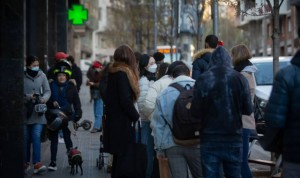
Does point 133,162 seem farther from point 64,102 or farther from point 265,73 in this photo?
point 265,73

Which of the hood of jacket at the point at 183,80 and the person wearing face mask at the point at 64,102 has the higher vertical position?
the hood of jacket at the point at 183,80

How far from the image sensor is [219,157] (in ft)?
26.0

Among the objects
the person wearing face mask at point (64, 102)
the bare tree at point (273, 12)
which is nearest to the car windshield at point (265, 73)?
the bare tree at point (273, 12)

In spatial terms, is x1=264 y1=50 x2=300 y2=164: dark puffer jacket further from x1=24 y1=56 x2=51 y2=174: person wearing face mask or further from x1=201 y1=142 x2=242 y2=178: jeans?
x1=24 y1=56 x2=51 y2=174: person wearing face mask

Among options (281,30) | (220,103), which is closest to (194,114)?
(220,103)

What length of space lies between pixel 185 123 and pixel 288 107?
95.0 inches

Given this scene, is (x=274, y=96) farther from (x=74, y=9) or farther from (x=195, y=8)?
(x=74, y=9)

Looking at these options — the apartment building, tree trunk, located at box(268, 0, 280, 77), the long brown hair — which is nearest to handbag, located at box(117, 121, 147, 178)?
the long brown hair

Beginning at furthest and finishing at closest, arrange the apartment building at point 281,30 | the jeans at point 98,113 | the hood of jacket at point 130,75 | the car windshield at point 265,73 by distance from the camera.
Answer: the apartment building at point 281,30 → the jeans at point 98,113 → the car windshield at point 265,73 → the hood of jacket at point 130,75

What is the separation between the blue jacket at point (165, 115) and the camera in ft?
29.2

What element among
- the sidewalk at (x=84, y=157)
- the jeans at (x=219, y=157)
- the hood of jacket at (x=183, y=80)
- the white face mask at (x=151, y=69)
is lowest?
the sidewalk at (x=84, y=157)

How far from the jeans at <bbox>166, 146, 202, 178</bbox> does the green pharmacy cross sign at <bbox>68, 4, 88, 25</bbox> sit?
66.1 ft

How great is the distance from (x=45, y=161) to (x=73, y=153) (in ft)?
6.36

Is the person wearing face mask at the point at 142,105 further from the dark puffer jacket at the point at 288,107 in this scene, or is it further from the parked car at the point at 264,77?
the parked car at the point at 264,77
